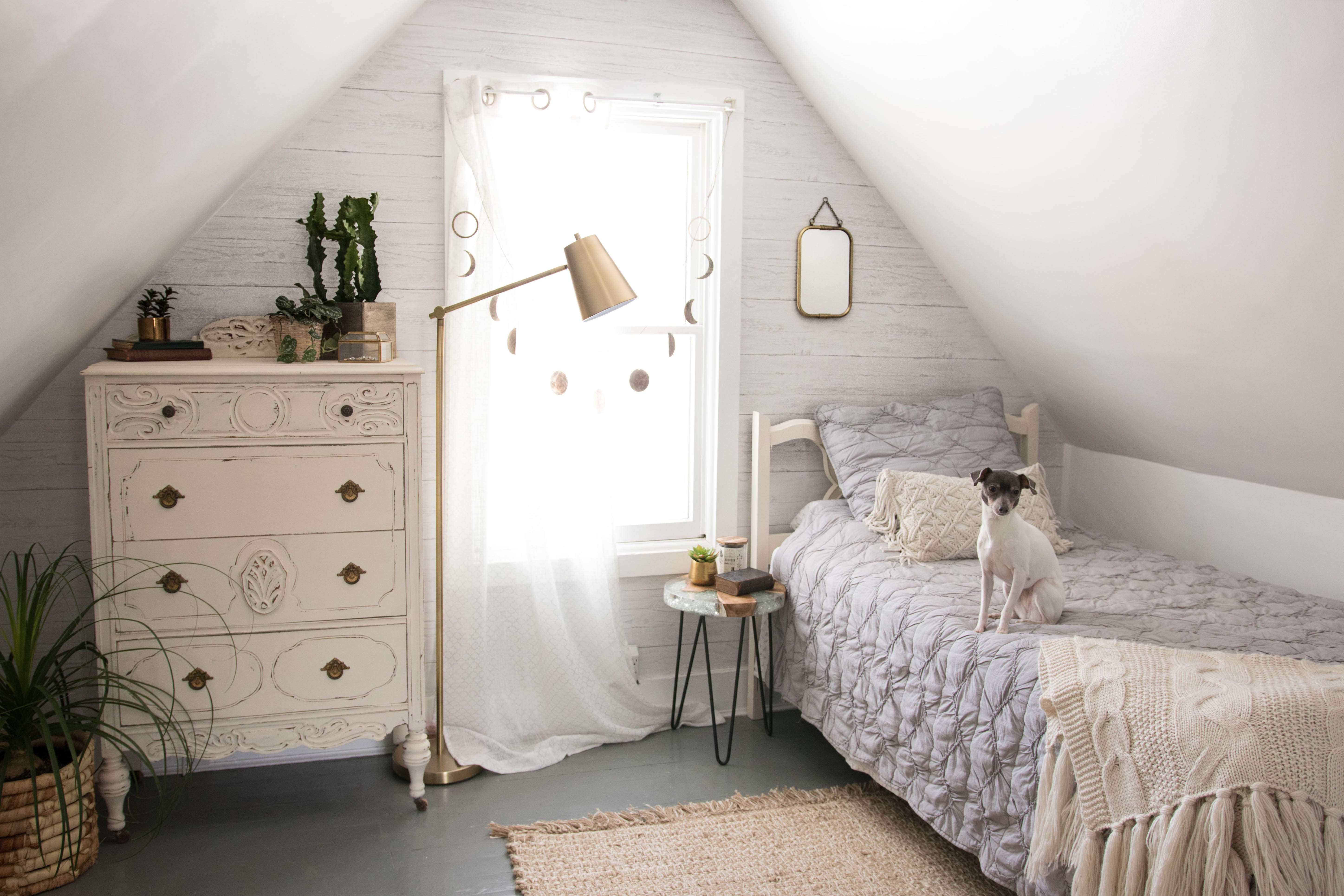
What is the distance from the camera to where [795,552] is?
2.87 meters

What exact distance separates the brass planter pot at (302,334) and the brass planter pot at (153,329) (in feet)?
0.92

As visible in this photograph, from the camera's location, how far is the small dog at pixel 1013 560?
6.63 ft

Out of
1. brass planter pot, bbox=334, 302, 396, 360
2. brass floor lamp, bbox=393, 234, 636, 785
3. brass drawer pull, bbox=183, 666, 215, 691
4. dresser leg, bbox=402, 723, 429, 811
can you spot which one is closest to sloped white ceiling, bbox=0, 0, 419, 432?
brass planter pot, bbox=334, 302, 396, 360

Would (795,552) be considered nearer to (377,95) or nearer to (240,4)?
(377,95)

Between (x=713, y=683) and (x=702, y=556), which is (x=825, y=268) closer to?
(x=702, y=556)

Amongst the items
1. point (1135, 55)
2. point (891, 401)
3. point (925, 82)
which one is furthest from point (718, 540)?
point (1135, 55)

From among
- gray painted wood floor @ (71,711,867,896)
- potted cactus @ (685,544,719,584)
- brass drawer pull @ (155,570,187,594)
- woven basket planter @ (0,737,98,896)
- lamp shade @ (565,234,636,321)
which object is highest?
lamp shade @ (565,234,636,321)

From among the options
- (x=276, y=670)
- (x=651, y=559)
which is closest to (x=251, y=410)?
(x=276, y=670)

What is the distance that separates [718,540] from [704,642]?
0.32 meters

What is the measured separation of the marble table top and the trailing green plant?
1.61 m

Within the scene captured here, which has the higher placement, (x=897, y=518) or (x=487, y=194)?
(x=487, y=194)

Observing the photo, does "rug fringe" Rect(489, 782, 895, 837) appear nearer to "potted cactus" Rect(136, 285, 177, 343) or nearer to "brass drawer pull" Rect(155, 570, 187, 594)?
"brass drawer pull" Rect(155, 570, 187, 594)

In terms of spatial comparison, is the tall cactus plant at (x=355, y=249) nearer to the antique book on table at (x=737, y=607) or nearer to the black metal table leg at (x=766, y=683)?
the antique book on table at (x=737, y=607)

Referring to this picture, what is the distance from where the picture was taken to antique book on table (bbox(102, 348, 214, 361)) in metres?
2.25
